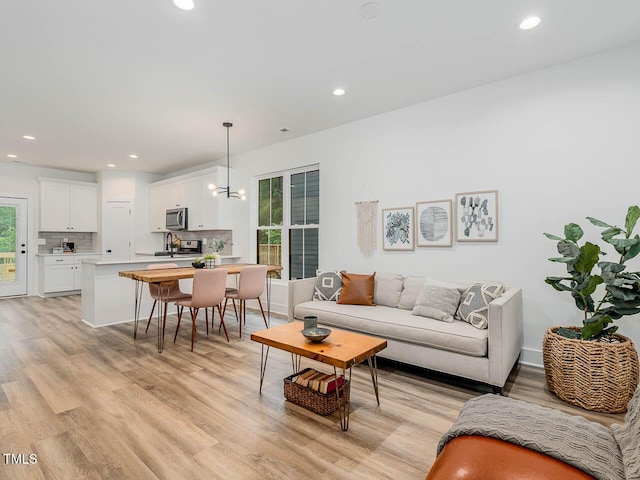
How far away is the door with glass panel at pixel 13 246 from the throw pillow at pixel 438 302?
812 centimetres

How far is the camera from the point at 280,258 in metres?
5.71

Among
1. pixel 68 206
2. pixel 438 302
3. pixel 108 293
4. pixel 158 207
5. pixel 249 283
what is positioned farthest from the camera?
pixel 158 207

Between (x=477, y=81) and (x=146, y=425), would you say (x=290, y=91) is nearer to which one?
(x=477, y=81)

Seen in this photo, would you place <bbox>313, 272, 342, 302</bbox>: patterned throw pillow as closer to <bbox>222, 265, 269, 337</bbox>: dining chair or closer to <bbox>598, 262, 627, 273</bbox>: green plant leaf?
<bbox>222, 265, 269, 337</bbox>: dining chair

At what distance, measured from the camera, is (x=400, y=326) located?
301 cm

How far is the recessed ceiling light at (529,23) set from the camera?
246 cm

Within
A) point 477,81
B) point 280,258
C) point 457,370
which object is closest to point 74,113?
point 280,258

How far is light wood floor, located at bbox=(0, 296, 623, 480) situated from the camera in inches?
72.8

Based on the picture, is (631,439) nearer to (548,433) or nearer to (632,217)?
(548,433)

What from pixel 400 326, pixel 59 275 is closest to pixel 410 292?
pixel 400 326

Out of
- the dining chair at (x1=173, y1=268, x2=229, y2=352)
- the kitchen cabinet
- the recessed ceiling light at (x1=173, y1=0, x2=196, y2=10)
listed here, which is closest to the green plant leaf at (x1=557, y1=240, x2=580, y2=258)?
the recessed ceiling light at (x1=173, y1=0, x2=196, y2=10)

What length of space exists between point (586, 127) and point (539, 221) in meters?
0.90

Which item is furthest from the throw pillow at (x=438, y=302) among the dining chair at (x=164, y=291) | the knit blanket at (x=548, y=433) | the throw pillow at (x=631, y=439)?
the dining chair at (x=164, y=291)

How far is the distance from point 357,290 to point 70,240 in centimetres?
737
